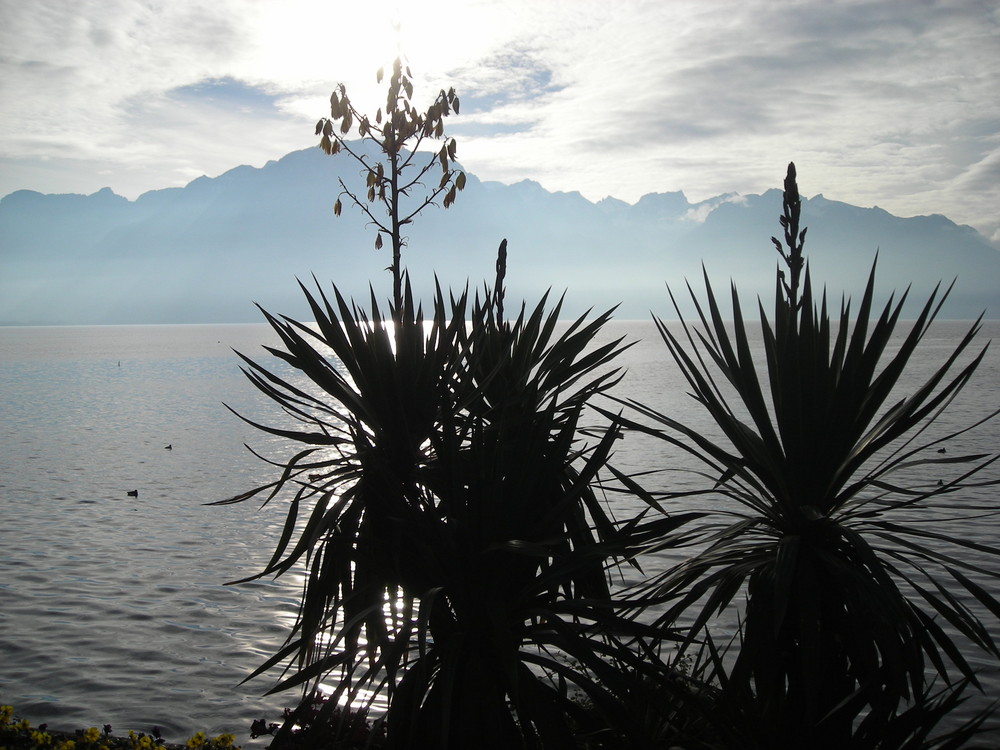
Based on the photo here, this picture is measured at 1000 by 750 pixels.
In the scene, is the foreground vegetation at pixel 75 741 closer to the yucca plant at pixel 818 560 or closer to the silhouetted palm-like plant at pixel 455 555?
the silhouetted palm-like plant at pixel 455 555

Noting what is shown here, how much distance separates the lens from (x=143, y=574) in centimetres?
1304

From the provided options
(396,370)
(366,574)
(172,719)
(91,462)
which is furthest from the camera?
Answer: (91,462)

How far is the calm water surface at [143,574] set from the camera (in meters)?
8.30

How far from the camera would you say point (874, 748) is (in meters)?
3.36

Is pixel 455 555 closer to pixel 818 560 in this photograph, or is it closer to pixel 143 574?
pixel 818 560

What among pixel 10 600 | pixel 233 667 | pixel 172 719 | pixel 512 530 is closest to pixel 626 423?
pixel 512 530

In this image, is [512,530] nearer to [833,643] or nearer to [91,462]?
[833,643]

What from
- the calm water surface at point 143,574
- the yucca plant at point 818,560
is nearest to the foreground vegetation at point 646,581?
the yucca plant at point 818,560

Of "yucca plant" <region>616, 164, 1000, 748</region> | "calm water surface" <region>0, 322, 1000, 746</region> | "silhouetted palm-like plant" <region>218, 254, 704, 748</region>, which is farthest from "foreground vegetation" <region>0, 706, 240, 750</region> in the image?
"yucca plant" <region>616, 164, 1000, 748</region>

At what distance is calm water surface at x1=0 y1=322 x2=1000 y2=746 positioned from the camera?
8305mm

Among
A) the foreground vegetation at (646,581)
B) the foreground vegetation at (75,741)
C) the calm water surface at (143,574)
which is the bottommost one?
the calm water surface at (143,574)

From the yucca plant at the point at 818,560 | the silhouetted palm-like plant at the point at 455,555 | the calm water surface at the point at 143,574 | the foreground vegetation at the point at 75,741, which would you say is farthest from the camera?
the calm water surface at the point at 143,574

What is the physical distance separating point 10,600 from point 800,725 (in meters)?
11.0

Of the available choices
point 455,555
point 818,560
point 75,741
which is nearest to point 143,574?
point 75,741
